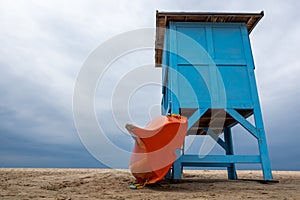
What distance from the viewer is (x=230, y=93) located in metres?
7.82

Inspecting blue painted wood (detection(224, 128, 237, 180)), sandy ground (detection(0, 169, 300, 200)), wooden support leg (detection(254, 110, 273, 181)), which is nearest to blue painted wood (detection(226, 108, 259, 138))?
wooden support leg (detection(254, 110, 273, 181))

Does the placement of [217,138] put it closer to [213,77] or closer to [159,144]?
[213,77]

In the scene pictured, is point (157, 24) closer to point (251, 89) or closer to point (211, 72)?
point (211, 72)

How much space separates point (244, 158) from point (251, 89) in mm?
2201

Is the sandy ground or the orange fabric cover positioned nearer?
the sandy ground

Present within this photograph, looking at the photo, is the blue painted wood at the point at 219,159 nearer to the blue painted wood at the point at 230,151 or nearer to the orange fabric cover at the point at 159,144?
the orange fabric cover at the point at 159,144

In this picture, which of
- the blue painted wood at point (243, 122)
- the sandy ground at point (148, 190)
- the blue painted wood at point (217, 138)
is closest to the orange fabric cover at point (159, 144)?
the sandy ground at point (148, 190)

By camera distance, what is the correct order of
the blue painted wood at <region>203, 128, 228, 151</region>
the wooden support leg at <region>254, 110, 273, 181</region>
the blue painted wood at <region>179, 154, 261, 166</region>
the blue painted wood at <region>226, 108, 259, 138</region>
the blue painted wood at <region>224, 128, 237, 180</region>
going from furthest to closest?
1. the blue painted wood at <region>203, 128, 228, 151</region>
2. the blue painted wood at <region>224, 128, 237, 180</region>
3. the blue painted wood at <region>226, 108, 259, 138</region>
4. the blue painted wood at <region>179, 154, 261, 166</region>
5. the wooden support leg at <region>254, 110, 273, 181</region>

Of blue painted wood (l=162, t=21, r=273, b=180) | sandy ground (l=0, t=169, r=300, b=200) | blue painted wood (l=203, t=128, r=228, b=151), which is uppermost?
blue painted wood (l=162, t=21, r=273, b=180)

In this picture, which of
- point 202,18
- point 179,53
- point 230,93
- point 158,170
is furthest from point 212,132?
point 158,170

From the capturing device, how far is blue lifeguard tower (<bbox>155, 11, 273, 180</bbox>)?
7.51 m

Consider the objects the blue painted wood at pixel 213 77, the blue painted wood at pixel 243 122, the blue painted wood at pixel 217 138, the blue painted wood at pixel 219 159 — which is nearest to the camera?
the blue painted wood at pixel 219 159

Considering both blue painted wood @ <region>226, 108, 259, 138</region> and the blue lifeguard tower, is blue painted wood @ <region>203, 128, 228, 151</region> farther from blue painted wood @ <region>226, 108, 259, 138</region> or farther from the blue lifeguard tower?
blue painted wood @ <region>226, 108, 259, 138</region>

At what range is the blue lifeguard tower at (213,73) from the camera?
295 inches
